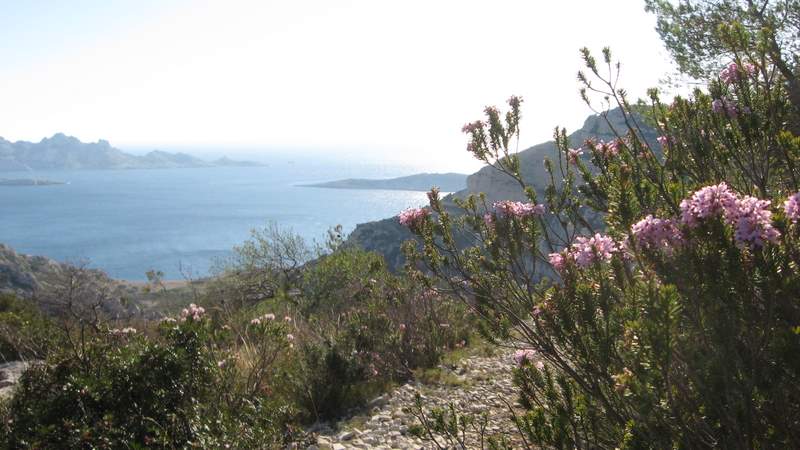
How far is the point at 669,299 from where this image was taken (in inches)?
61.4

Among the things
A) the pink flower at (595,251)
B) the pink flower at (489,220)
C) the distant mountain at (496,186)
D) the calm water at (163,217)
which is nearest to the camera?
the pink flower at (595,251)

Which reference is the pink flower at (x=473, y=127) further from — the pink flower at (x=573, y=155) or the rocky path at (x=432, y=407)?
the rocky path at (x=432, y=407)

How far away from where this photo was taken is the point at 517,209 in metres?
3.80

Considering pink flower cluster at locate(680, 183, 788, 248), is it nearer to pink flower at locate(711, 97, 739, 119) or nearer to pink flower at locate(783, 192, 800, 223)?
pink flower at locate(783, 192, 800, 223)

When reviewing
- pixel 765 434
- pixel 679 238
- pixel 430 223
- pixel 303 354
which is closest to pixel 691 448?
pixel 765 434

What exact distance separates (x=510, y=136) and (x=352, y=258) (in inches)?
383

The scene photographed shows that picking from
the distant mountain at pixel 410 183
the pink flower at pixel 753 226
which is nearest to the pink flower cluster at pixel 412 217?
the pink flower at pixel 753 226

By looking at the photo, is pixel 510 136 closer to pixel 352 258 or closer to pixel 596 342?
pixel 596 342

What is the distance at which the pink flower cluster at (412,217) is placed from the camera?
13.3 ft

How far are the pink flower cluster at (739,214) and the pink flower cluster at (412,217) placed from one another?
2488 millimetres

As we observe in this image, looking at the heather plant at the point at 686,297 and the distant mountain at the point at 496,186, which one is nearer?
the heather plant at the point at 686,297

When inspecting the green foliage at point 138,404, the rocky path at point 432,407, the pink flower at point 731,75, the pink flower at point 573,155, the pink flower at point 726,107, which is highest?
the pink flower at point 731,75

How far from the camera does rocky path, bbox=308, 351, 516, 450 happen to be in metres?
4.92

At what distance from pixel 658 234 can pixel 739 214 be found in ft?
0.94
